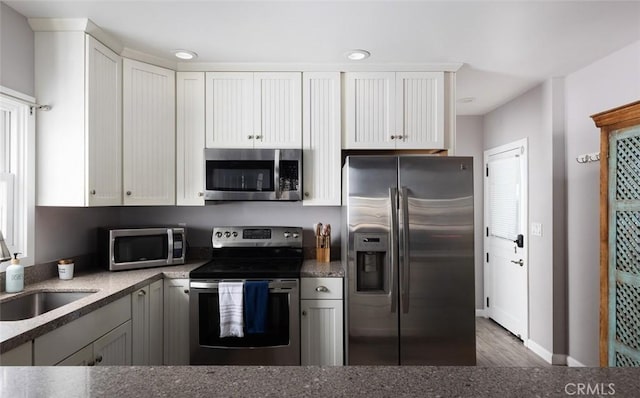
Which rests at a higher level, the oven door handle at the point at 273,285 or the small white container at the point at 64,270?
the small white container at the point at 64,270

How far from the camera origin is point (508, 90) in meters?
3.34

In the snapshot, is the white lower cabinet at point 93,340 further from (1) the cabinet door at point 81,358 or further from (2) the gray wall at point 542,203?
(2) the gray wall at point 542,203

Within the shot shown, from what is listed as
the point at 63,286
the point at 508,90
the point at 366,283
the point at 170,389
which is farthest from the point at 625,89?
the point at 63,286

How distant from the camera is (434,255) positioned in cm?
230

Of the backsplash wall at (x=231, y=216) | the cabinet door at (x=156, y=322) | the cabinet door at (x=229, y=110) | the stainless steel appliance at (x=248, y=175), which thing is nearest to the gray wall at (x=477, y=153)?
the backsplash wall at (x=231, y=216)

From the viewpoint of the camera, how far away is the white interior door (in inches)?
138

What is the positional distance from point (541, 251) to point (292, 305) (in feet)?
7.67

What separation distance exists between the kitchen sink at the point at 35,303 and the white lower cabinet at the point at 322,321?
129cm

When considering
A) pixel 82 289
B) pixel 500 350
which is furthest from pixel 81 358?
pixel 500 350

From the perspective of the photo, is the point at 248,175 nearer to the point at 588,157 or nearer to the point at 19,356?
the point at 19,356

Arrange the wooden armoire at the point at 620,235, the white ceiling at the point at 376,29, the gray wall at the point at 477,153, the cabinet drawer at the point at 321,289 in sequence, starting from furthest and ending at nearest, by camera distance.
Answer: the gray wall at the point at 477,153 → the cabinet drawer at the point at 321,289 → the white ceiling at the point at 376,29 → the wooden armoire at the point at 620,235

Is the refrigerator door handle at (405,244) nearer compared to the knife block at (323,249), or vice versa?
the refrigerator door handle at (405,244)

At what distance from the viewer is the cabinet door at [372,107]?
8.96 ft

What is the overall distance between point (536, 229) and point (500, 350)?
1.19 m
